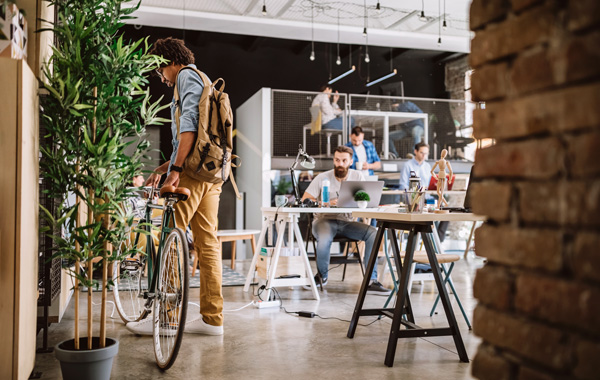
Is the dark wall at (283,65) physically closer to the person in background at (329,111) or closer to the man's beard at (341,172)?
the person in background at (329,111)

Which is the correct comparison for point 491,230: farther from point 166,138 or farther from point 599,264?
point 166,138

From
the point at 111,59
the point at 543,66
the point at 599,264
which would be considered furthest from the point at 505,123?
the point at 111,59

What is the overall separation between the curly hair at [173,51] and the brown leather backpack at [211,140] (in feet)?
0.40

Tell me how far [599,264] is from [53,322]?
3.23m

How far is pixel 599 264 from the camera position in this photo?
76 cm

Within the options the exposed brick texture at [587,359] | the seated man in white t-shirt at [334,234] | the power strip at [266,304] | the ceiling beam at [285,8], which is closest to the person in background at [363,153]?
the ceiling beam at [285,8]

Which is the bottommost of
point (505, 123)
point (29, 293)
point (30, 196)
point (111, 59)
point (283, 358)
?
point (283, 358)

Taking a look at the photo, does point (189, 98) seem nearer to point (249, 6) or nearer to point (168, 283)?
point (168, 283)

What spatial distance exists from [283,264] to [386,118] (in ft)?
14.3

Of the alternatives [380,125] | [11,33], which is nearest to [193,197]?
[11,33]

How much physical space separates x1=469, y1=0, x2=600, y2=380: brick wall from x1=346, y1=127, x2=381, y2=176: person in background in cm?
616

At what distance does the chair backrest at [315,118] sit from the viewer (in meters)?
7.59

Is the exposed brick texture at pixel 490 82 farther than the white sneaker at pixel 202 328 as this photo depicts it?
No

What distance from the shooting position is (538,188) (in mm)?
865
